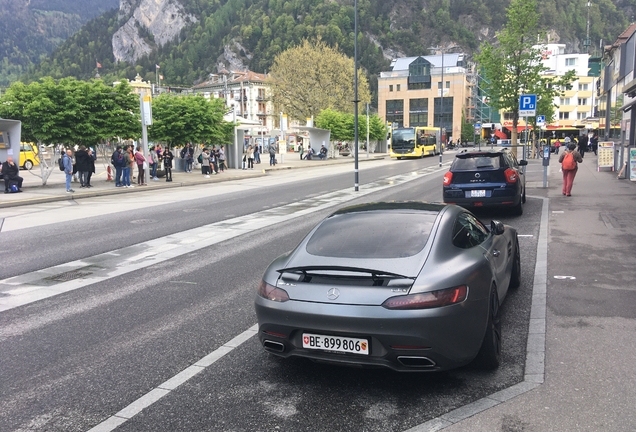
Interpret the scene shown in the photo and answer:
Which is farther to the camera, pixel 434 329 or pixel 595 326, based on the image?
pixel 595 326

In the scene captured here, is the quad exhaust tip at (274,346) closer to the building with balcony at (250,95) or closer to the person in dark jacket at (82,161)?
the person in dark jacket at (82,161)

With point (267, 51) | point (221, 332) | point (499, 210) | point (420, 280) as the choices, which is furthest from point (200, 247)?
point (267, 51)

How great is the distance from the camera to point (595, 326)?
539 cm

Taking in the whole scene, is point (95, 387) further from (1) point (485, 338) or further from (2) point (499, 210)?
(2) point (499, 210)

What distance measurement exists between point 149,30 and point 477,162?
20669cm

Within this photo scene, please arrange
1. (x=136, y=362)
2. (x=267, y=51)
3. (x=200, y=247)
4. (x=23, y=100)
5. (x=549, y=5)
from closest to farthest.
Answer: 1. (x=136, y=362)
2. (x=200, y=247)
3. (x=23, y=100)
4. (x=267, y=51)
5. (x=549, y=5)

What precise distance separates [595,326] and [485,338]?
1.86 metres

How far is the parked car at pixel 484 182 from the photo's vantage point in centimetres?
1279

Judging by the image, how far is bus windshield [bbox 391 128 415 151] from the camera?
53156mm

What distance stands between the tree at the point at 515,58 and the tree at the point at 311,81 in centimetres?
3172

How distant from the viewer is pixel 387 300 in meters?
3.80

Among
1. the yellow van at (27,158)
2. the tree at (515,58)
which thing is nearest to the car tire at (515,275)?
the tree at (515,58)

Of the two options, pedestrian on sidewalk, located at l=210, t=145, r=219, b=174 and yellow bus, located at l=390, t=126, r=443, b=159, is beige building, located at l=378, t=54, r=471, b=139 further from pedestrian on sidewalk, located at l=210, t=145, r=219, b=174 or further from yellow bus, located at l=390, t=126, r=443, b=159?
pedestrian on sidewalk, located at l=210, t=145, r=219, b=174

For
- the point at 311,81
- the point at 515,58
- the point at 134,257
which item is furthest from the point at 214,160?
the point at 311,81
